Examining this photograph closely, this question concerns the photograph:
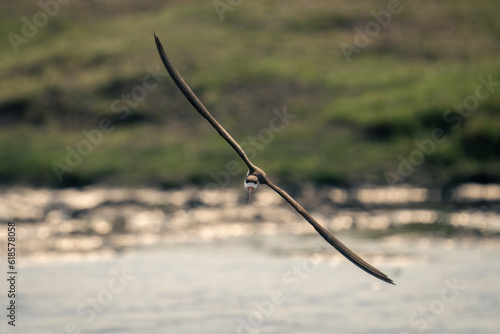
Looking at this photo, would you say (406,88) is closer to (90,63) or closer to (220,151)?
(220,151)

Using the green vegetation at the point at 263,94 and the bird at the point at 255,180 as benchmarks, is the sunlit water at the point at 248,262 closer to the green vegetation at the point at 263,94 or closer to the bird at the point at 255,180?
the green vegetation at the point at 263,94

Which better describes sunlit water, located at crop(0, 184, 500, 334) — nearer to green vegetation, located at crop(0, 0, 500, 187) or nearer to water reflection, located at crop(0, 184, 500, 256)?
water reflection, located at crop(0, 184, 500, 256)

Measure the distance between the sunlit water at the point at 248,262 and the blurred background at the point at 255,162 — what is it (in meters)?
0.09

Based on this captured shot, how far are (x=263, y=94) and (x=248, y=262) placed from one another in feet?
62.6

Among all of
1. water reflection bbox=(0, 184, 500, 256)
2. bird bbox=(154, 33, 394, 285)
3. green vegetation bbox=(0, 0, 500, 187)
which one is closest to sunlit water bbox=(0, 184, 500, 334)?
water reflection bbox=(0, 184, 500, 256)

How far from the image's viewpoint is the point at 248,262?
2909 cm

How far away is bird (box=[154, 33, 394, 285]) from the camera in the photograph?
14.2 m

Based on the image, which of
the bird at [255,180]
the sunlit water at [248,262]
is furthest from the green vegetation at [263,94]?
the bird at [255,180]

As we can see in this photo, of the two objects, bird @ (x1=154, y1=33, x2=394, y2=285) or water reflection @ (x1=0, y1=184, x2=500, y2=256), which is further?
water reflection @ (x1=0, y1=184, x2=500, y2=256)

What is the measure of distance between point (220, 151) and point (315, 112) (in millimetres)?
5550

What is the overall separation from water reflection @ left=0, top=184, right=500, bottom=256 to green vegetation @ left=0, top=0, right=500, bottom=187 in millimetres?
1244

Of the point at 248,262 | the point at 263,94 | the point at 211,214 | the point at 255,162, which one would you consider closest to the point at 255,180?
the point at 248,262

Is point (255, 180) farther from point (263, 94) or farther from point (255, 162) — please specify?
point (263, 94)

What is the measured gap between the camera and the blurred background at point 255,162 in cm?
2542
